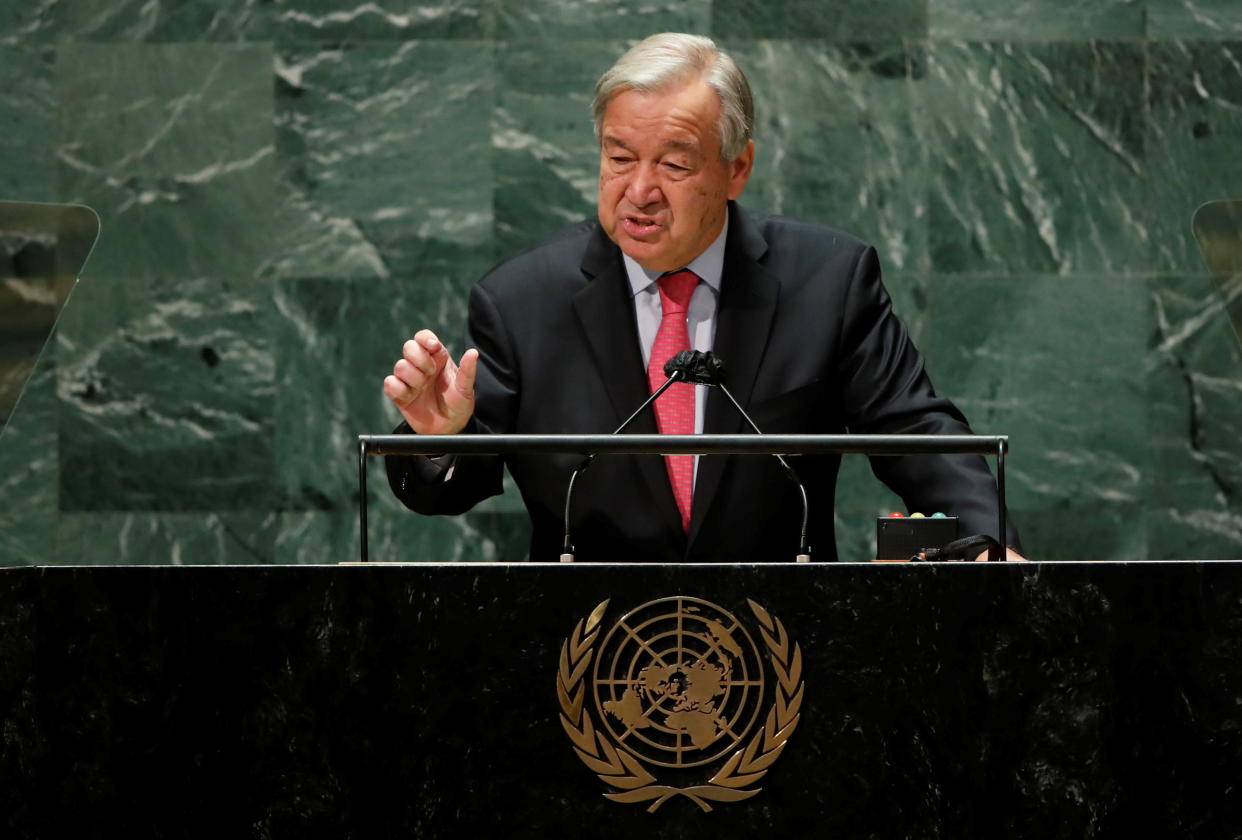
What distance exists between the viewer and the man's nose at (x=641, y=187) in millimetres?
3039

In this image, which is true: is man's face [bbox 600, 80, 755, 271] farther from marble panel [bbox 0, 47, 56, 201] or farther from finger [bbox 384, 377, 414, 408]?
marble panel [bbox 0, 47, 56, 201]

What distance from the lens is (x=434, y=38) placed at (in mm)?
4727

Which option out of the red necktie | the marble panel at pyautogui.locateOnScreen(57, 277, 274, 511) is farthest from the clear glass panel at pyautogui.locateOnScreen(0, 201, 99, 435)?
the marble panel at pyautogui.locateOnScreen(57, 277, 274, 511)

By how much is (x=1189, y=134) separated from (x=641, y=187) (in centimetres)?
233

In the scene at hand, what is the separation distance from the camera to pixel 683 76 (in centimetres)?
307

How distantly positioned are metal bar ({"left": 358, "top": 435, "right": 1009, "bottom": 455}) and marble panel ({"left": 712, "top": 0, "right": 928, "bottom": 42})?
2.74 metres

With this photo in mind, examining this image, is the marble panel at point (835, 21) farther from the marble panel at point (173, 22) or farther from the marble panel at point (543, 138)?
the marble panel at point (173, 22)

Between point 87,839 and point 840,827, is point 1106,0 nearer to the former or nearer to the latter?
point 840,827

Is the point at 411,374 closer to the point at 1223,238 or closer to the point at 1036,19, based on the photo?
the point at 1223,238

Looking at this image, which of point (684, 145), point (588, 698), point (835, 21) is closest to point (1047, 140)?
point (835, 21)

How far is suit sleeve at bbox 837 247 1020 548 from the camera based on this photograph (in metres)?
2.81

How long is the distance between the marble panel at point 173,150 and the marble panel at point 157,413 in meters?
0.14

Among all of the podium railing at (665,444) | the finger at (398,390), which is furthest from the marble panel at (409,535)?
the podium railing at (665,444)

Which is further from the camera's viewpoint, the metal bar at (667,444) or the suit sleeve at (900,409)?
the suit sleeve at (900,409)
